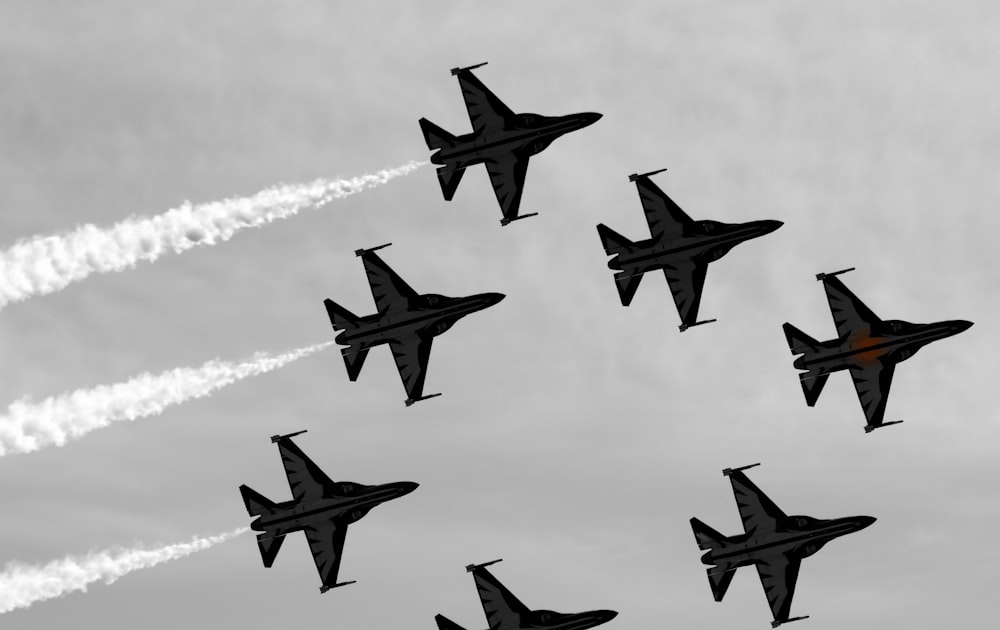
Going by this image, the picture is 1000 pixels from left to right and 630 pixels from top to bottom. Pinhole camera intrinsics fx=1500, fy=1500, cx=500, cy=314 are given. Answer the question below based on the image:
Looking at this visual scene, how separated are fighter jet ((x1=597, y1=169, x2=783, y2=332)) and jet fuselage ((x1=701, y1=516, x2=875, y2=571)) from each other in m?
15.6

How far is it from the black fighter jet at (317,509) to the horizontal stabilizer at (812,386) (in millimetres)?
28323

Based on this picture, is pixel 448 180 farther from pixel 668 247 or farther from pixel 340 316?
pixel 668 247

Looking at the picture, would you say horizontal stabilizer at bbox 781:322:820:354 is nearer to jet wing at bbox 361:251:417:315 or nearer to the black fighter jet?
jet wing at bbox 361:251:417:315

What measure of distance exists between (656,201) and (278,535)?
3510cm

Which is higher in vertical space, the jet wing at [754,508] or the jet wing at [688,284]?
the jet wing at [688,284]

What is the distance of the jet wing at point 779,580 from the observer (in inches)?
4171

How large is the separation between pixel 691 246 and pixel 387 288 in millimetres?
21421

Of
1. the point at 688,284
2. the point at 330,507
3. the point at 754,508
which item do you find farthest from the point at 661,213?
the point at 330,507

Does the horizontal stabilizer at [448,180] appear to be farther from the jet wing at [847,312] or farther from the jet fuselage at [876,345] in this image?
the jet wing at [847,312]

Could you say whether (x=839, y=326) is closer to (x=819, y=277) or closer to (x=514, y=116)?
(x=819, y=277)

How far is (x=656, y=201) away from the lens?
10512 cm

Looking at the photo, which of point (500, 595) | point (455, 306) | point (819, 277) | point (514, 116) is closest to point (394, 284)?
point (455, 306)

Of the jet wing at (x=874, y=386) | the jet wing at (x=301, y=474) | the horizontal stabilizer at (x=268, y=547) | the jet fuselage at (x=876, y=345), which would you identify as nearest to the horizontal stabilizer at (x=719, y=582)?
the jet wing at (x=874, y=386)

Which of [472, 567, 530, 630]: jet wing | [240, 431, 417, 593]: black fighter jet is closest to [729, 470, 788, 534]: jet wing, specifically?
[472, 567, 530, 630]: jet wing
